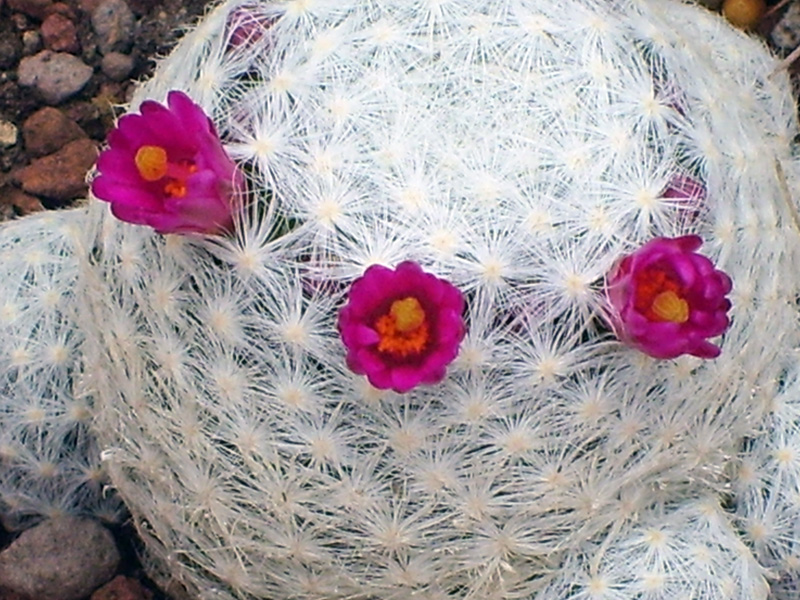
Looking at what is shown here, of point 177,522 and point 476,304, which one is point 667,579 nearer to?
point 476,304

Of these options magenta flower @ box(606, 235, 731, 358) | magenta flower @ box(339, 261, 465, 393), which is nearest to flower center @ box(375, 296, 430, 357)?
magenta flower @ box(339, 261, 465, 393)

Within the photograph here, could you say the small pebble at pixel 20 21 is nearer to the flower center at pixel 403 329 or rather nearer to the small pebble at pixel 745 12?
the small pebble at pixel 745 12

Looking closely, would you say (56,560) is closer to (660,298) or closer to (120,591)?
(120,591)

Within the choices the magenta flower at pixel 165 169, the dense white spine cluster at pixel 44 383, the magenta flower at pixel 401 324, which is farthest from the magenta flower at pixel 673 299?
the dense white spine cluster at pixel 44 383

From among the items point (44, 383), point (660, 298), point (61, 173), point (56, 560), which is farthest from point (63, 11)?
point (660, 298)

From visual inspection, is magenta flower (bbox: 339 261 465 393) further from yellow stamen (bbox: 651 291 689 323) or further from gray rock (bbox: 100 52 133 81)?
gray rock (bbox: 100 52 133 81)

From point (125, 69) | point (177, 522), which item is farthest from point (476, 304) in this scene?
point (125, 69)
